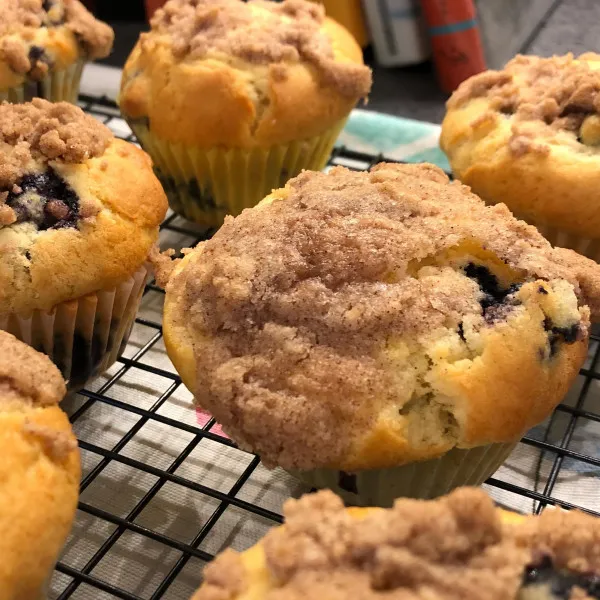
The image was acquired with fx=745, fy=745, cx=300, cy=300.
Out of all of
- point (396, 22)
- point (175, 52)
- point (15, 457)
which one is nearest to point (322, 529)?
point (15, 457)

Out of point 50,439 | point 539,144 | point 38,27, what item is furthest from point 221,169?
point 50,439

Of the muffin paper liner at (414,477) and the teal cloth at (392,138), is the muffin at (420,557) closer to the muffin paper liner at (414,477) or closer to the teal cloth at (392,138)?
the muffin paper liner at (414,477)

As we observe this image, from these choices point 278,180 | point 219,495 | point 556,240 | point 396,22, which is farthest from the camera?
point 396,22

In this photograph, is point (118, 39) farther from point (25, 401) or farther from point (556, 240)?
point (25, 401)

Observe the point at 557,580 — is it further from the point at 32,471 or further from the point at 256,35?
the point at 256,35

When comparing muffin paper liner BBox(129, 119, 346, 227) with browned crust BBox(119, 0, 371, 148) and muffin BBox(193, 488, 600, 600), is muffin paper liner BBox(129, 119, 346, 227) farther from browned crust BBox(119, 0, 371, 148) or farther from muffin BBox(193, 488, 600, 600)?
muffin BBox(193, 488, 600, 600)

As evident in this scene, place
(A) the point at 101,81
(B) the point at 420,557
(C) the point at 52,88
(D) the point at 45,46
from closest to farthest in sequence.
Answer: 1. (B) the point at 420,557
2. (D) the point at 45,46
3. (C) the point at 52,88
4. (A) the point at 101,81
